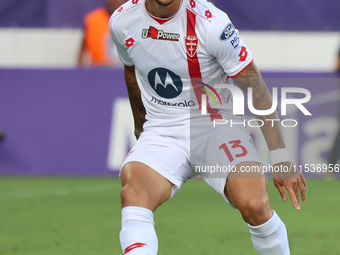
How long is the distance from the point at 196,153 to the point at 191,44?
0.64 m

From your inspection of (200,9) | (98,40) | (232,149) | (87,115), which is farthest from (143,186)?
(98,40)

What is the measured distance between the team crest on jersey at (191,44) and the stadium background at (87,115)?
1.87 metres

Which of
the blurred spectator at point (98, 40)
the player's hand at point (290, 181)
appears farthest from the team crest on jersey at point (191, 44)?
the blurred spectator at point (98, 40)

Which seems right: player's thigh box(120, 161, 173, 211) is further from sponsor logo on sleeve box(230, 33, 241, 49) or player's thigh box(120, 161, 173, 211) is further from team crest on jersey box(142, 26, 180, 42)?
sponsor logo on sleeve box(230, 33, 241, 49)

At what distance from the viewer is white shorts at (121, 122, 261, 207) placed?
11.6 feet

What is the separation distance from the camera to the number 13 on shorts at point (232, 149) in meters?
3.54

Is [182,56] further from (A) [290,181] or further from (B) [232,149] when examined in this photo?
(A) [290,181]

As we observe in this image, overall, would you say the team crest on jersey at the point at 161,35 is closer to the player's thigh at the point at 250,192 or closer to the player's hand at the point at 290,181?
the player's thigh at the point at 250,192

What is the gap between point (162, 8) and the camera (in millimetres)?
3564

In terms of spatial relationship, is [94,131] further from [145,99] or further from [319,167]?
[145,99]

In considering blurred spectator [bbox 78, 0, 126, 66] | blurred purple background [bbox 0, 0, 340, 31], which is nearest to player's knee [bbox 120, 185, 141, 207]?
blurred spectator [bbox 78, 0, 126, 66]

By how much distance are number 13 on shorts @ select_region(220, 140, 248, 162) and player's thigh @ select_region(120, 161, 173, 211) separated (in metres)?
0.37

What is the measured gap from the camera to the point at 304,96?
29.5 feet

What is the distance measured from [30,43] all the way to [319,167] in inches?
243
